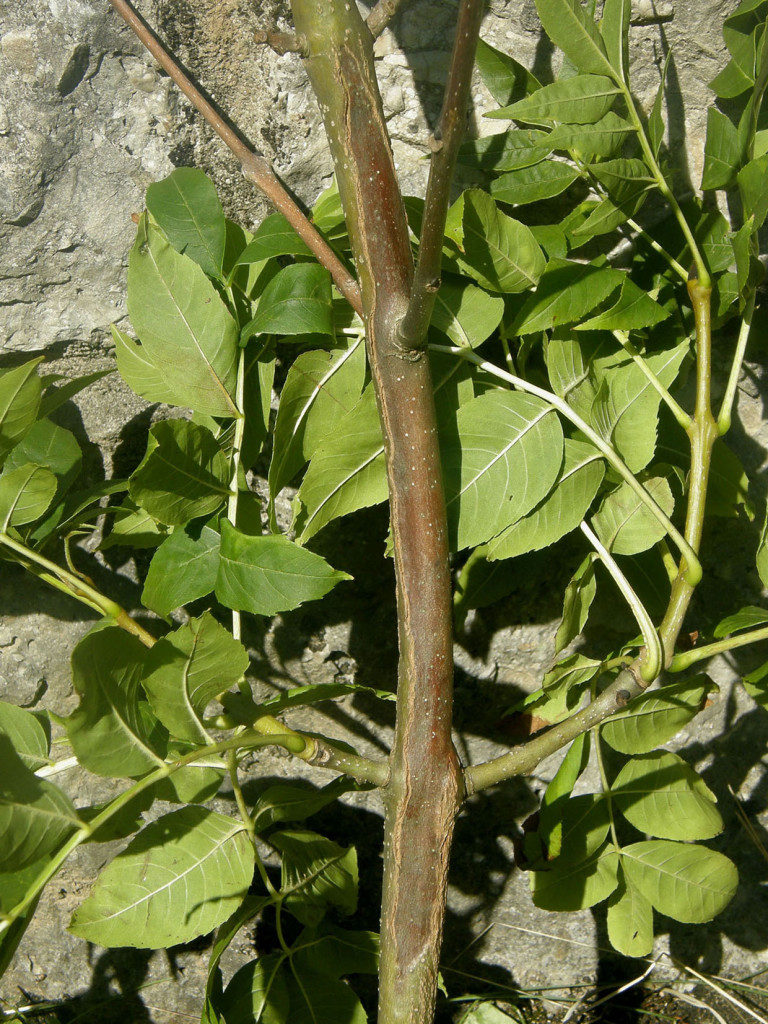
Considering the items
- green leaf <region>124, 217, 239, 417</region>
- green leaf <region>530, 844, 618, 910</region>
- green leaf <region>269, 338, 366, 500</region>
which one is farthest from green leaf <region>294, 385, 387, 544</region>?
green leaf <region>530, 844, 618, 910</region>

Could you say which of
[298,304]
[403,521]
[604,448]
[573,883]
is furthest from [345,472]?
[573,883]

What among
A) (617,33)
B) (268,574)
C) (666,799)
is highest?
(617,33)

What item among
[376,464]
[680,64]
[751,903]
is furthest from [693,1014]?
[680,64]

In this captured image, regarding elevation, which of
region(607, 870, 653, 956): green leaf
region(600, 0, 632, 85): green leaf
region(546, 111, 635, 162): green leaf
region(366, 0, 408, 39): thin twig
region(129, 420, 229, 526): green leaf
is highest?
region(366, 0, 408, 39): thin twig

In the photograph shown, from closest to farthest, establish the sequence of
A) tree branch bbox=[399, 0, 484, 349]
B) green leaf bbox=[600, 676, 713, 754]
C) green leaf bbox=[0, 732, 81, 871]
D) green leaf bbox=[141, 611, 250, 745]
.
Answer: tree branch bbox=[399, 0, 484, 349]
green leaf bbox=[0, 732, 81, 871]
green leaf bbox=[141, 611, 250, 745]
green leaf bbox=[600, 676, 713, 754]

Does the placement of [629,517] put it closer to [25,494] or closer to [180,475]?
[180,475]

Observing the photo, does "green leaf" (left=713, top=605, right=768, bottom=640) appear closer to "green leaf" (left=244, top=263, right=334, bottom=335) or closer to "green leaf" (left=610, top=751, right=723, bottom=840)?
"green leaf" (left=610, top=751, right=723, bottom=840)

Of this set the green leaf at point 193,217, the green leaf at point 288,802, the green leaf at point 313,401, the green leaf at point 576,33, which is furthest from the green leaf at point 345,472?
A: the green leaf at point 576,33
